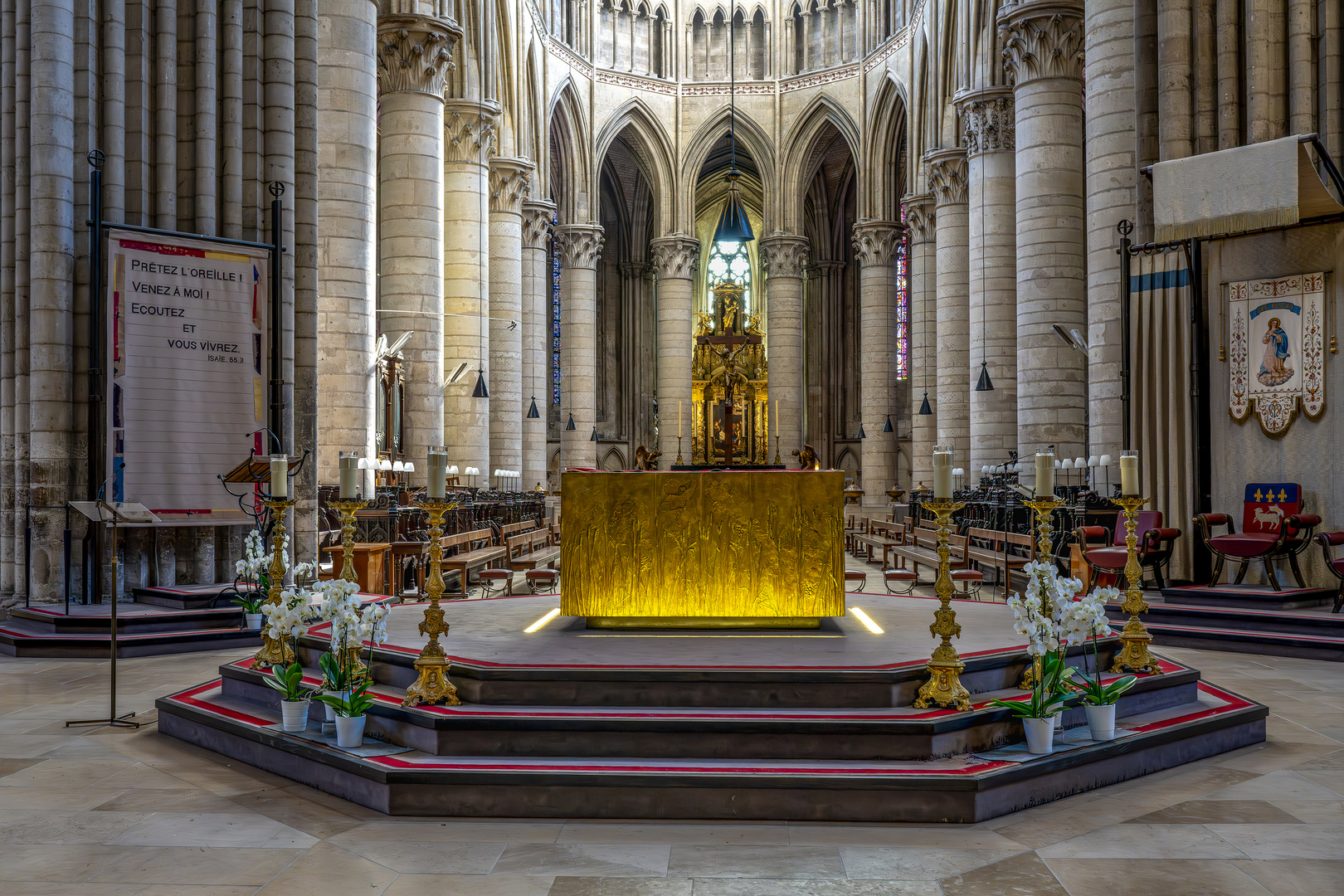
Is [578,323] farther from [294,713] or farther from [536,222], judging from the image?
[294,713]

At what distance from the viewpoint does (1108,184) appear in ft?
41.7

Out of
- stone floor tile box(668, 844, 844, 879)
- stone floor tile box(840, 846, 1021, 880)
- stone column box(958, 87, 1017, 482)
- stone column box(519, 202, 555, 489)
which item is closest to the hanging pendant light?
stone column box(958, 87, 1017, 482)

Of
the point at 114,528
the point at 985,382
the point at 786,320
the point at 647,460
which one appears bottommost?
the point at 114,528

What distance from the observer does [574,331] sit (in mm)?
29219

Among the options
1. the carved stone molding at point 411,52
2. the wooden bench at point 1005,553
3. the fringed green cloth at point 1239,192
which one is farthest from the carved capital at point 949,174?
the fringed green cloth at point 1239,192

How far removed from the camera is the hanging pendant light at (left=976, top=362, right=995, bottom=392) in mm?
18500

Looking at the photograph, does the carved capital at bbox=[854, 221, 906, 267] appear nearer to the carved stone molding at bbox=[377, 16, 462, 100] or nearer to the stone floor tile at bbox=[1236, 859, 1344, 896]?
the carved stone molding at bbox=[377, 16, 462, 100]

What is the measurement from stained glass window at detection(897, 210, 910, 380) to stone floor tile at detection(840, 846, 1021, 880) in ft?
97.0

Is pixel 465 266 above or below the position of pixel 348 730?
above

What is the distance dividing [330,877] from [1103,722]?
336 cm

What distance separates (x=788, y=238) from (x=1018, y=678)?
89.2ft

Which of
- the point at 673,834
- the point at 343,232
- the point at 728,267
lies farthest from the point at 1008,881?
the point at 728,267

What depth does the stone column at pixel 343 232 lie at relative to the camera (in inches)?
504

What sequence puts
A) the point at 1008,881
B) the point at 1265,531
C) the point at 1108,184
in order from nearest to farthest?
the point at 1008,881
the point at 1265,531
the point at 1108,184
